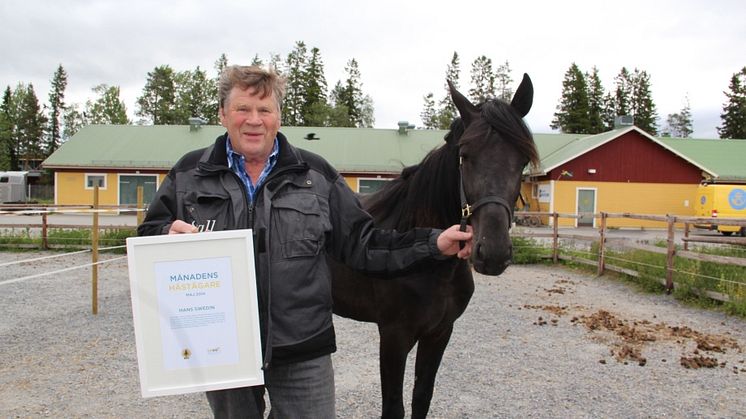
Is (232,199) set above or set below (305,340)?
above

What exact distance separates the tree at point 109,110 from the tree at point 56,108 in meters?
6.03

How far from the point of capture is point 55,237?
43.3 feet

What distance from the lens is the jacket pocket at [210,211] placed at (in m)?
1.76

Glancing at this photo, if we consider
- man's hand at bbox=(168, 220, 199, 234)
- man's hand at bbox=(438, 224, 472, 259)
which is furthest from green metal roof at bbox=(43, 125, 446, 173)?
man's hand at bbox=(168, 220, 199, 234)

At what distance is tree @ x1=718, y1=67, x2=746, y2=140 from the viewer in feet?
182

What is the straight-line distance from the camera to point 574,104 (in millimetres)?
54438

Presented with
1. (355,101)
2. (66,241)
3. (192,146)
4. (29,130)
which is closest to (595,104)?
(355,101)

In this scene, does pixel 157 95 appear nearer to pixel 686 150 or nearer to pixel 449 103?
pixel 449 103

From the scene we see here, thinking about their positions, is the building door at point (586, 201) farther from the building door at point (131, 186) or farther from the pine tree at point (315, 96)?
the pine tree at point (315, 96)

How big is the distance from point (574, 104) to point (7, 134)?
59.6 metres

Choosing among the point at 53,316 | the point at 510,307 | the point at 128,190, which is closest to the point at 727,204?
the point at 510,307

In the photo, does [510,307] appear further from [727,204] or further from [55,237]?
[727,204]

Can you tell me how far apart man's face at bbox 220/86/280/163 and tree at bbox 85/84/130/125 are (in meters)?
61.0

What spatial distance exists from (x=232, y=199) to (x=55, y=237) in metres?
13.9
